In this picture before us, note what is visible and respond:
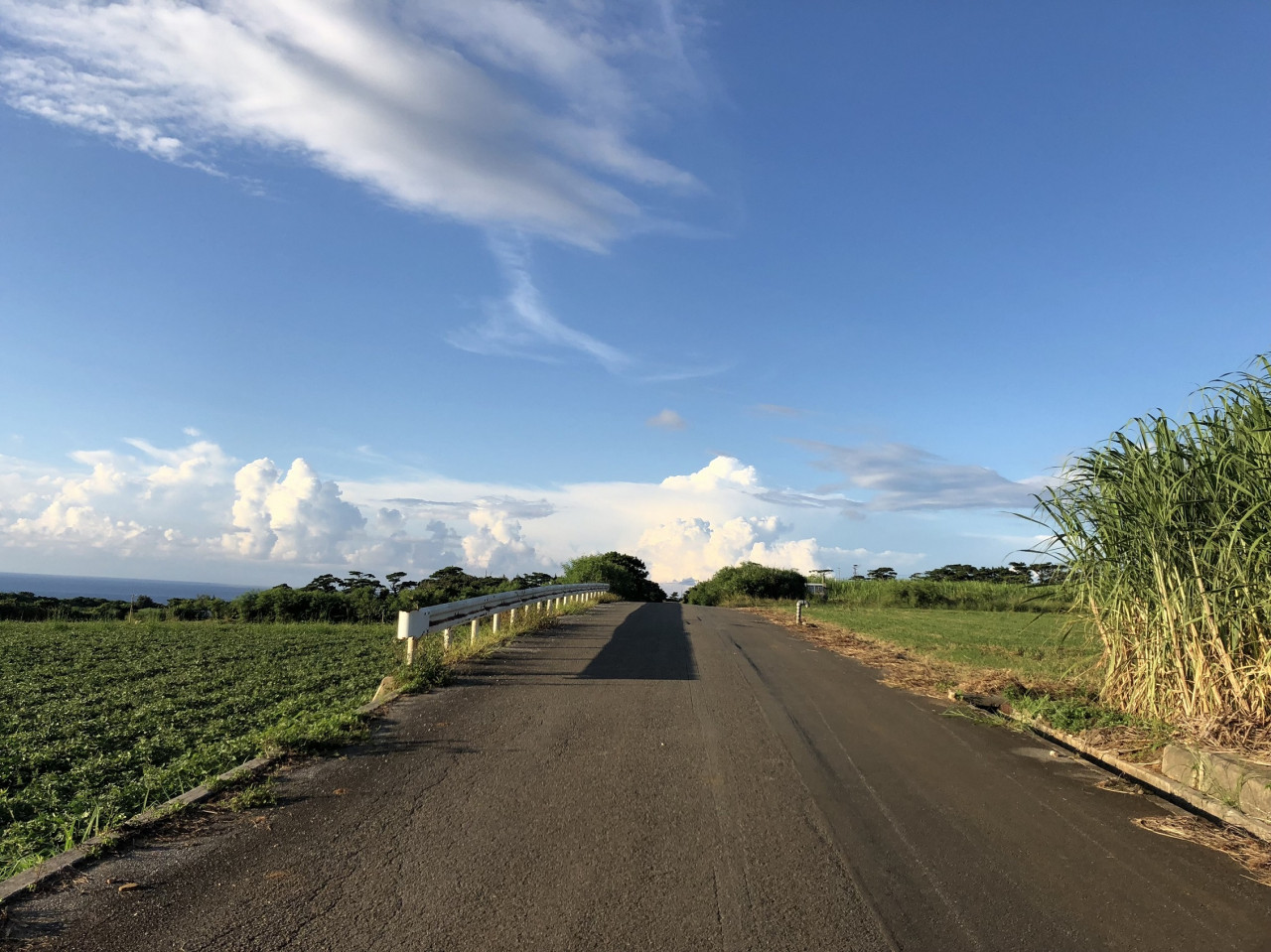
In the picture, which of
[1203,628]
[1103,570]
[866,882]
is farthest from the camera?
[1103,570]

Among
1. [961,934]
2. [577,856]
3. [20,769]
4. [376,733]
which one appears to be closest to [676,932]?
[577,856]

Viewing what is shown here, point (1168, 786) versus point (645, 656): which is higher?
point (645, 656)

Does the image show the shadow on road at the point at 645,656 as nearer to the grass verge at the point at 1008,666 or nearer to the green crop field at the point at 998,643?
the grass verge at the point at 1008,666

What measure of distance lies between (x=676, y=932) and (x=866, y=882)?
1261 millimetres

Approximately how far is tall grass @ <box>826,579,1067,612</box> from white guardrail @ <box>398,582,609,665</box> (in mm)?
22722

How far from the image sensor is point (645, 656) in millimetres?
13414

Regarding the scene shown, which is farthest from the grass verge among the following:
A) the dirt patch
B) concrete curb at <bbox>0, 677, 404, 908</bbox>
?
concrete curb at <bbox>0, 677, 404, 908</bbox>

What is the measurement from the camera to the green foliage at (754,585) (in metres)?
53.6

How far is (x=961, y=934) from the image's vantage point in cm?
385

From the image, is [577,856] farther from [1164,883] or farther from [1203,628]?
[1203,628]

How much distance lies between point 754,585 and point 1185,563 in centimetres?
4730

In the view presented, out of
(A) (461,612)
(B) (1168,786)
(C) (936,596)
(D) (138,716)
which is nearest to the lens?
(B) (1168,786)

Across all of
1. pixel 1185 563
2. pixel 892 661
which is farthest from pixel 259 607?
pixel 1185 563

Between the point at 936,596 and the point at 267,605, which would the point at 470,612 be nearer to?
the point at 267,605
